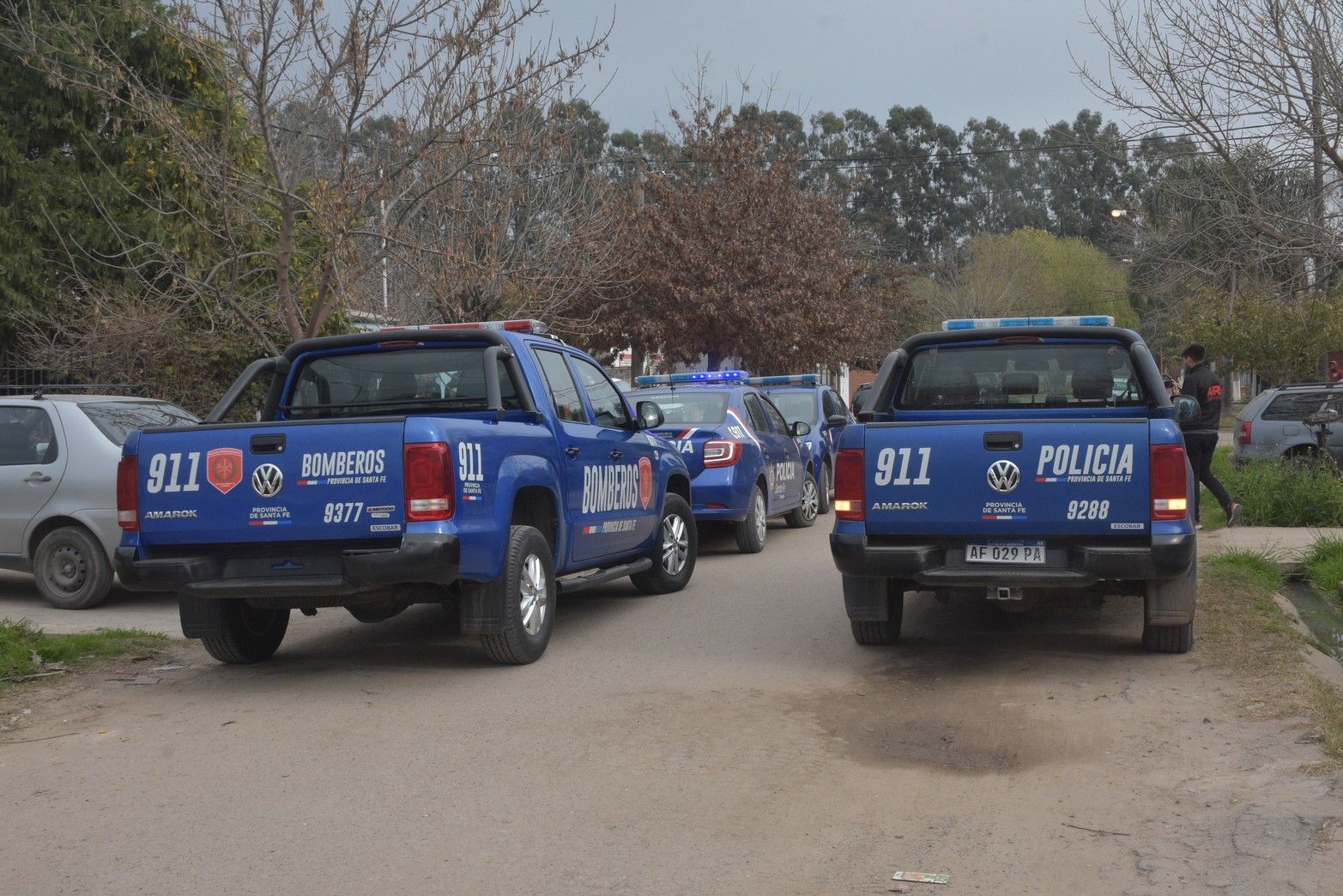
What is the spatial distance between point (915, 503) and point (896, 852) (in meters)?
2.99

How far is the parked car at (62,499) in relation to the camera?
1030cm

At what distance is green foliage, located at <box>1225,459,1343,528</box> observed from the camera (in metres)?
13.8

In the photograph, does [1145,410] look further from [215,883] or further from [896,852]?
[215,883]

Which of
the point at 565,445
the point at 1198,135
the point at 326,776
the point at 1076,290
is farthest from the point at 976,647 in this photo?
the point at 1076,290

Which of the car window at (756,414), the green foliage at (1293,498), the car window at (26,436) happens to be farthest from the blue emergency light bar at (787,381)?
the car window at (26,436)

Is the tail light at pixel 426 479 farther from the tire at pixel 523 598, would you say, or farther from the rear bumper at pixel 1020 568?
the rear bumper at pixel 1020 568

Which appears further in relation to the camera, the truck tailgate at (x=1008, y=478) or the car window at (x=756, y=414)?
the car window at (x=756, y=414)

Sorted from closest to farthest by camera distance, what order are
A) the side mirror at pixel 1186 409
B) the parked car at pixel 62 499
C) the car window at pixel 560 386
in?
the car window at pixel 560 386 < the side mirror at pixel 1186 409 < the parked car at pixel 62 499

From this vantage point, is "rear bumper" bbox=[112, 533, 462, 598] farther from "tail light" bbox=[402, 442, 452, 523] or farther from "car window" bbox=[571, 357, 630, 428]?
"car window" bbox=[571, 357, 630, 428]

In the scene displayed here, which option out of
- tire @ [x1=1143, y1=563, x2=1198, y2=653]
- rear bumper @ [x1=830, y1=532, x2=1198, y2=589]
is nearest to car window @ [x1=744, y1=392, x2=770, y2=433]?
rear bumper @ [x1=830, y1=532, x2=1198, y2=589]

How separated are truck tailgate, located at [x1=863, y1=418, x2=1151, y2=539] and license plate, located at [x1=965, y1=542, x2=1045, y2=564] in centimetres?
6

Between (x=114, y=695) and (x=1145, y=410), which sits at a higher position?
(x=1145, y=410)

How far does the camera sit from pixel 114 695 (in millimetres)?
7445

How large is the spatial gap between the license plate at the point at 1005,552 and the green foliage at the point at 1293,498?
321 inches
